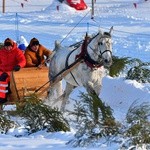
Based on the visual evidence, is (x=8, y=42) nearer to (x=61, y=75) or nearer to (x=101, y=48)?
(x=61, y=75)

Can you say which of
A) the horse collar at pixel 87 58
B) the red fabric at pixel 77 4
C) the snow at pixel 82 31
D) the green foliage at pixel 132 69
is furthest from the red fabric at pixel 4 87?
the red fabric at pixel 77 4

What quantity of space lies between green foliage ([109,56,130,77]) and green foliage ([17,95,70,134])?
556cm

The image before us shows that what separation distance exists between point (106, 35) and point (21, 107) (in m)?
2.83

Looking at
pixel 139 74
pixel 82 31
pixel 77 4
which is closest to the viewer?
pixel 139 74

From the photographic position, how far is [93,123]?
21.9 feet

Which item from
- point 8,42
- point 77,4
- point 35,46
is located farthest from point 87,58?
point 77,4

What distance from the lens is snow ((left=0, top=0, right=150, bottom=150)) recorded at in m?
6.97

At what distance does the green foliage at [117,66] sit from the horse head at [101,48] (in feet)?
8.68

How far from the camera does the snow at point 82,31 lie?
6.97 meters

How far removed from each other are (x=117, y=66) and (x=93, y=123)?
701 centimetres

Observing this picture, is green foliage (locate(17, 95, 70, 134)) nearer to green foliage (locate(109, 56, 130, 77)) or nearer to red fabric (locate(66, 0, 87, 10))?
green foliage (locate(109, 56, 130, 77))

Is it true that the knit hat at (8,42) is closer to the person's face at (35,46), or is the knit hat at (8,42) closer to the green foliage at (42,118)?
the person's face at (35,46)

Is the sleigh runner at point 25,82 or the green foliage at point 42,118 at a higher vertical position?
the green foliage at point 42,118

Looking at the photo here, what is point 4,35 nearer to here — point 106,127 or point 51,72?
point 51,72
